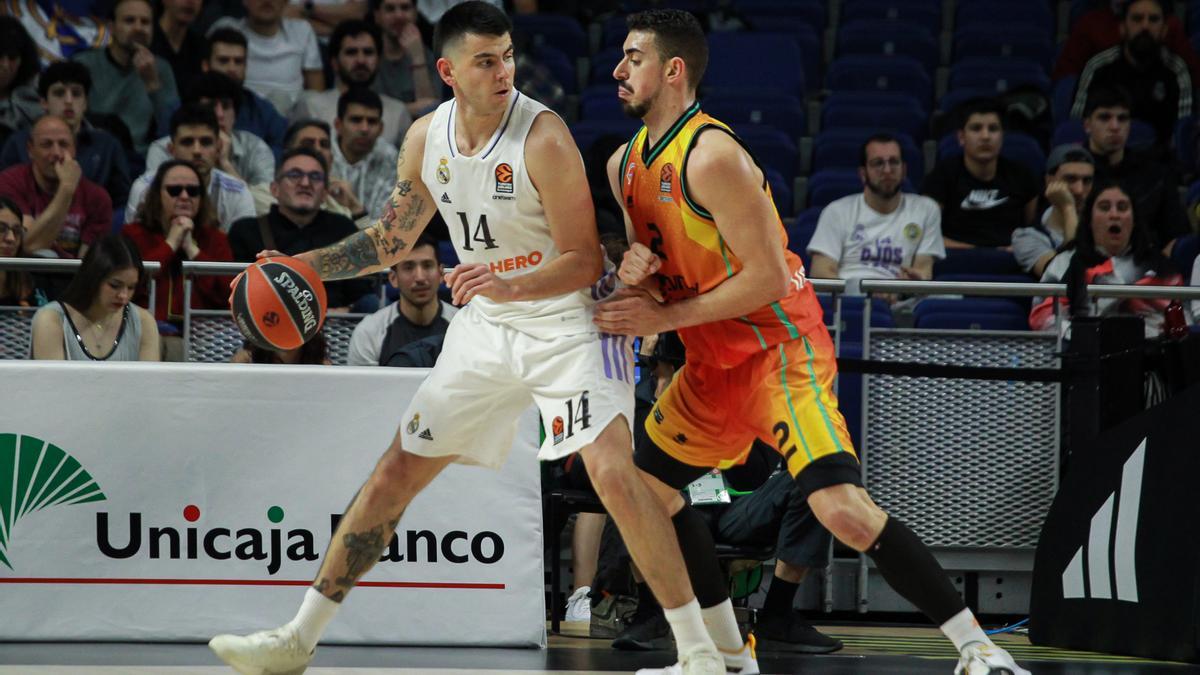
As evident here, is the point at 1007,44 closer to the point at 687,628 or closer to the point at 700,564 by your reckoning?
the point at 700,564

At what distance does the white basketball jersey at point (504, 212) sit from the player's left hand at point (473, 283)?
0.20m

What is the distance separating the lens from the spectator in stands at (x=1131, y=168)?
812cm

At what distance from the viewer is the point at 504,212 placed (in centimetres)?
391

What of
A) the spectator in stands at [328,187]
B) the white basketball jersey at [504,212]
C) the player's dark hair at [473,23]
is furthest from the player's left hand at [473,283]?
the spectator in stands at [328,187]

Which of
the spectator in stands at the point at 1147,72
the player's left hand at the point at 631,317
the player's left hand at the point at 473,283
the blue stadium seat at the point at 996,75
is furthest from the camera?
the blue stadium seat at the point at 996,75

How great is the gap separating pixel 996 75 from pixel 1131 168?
1621 millimetres

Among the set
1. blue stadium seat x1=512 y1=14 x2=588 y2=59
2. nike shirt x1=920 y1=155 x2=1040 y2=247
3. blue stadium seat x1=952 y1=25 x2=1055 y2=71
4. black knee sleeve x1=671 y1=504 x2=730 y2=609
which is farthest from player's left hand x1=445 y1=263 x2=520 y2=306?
blue stadium seat x1=952 y1=25 x2=1055 y2=71

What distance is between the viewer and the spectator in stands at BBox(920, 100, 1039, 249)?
328 inches

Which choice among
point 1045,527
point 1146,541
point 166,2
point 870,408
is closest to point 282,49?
point 166,2

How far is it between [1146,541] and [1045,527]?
2.72 feet

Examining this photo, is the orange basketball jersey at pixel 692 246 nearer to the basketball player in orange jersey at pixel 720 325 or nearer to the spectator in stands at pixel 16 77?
the basketball player in orange jersey at pixel 720 325

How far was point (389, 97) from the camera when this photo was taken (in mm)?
8930

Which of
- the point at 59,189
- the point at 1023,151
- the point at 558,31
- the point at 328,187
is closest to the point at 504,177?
the point at 328,187

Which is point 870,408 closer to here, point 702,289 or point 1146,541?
point 1146,541
